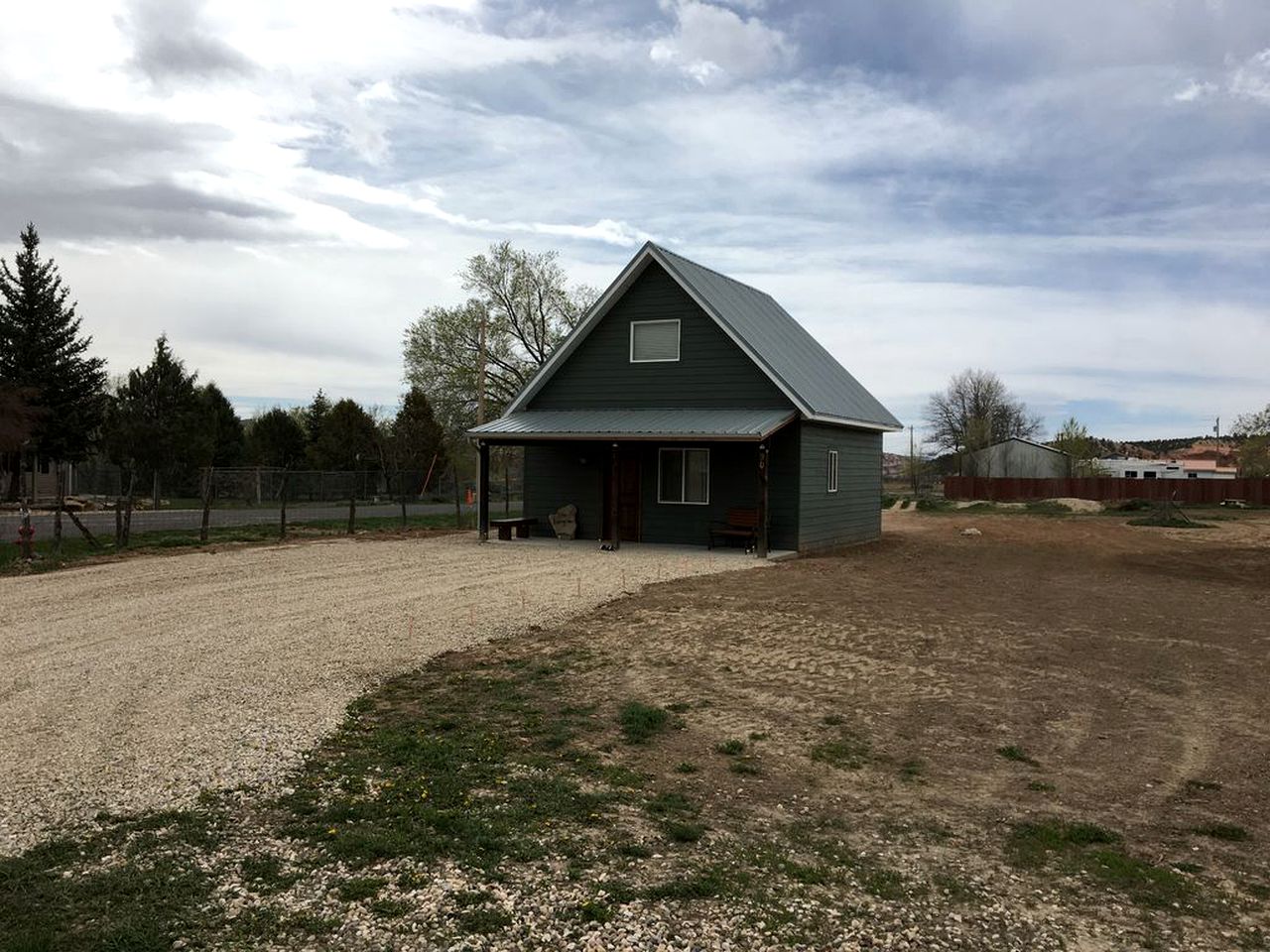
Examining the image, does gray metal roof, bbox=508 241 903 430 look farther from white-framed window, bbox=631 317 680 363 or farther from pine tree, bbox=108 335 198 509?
pine tree, bbox=108 335 198 509

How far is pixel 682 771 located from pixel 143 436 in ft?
110

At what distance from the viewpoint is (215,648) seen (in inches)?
358

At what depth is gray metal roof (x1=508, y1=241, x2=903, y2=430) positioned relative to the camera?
63.8 feet

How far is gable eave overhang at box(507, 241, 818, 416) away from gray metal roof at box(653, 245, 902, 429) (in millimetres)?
36

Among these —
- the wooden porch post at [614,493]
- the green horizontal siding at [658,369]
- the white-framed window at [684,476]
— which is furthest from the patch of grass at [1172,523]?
the wooden porch post at [614,493]

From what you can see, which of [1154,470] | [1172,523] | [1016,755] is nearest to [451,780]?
[1016,755]

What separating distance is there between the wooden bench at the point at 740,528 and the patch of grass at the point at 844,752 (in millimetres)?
12557

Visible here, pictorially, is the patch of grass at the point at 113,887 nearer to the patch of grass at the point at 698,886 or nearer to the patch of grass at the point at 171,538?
the patch of grass at the point at 698,886

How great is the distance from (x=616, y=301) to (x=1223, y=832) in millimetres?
17466

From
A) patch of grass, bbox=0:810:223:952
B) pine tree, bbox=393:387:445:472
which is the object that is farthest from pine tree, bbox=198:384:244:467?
patch of grass, bbox=0:810:223:952

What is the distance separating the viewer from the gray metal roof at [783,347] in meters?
19.6

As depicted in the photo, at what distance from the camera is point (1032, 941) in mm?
3732

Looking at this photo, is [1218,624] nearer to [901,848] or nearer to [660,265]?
[901,848]

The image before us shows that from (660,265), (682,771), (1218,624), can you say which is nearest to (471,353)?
(660,265)
